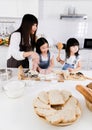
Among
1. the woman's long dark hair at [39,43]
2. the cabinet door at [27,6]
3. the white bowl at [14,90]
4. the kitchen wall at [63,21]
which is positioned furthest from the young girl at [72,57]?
the kitchen wall at [63,21]

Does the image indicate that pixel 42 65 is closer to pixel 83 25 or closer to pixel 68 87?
pixel 68 87

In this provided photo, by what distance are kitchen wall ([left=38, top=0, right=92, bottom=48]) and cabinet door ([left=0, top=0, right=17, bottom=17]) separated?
1.71ft

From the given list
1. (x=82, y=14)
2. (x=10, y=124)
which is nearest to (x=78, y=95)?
(x=10, y=124)

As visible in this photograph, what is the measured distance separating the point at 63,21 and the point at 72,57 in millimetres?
1731

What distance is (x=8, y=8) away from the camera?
2447 mm

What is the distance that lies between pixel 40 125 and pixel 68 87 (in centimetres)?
44

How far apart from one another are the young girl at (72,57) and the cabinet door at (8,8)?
4.75ft

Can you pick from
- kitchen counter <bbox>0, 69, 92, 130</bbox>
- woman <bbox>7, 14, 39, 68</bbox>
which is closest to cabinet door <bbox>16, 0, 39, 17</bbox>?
woman <bbox>7, 14, 39, 68</bbox>

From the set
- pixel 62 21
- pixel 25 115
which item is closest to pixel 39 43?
pixel 25 115

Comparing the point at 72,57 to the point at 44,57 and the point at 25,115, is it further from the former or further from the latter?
the point at 25,115

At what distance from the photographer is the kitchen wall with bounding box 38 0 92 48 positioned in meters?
2.78

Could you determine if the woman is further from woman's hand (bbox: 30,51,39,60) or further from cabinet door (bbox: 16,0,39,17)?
cabinet door (bbox: 16,0,39,17)

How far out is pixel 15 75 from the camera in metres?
1.34

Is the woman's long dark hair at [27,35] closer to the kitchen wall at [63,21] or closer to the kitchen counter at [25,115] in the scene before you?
the kitchen counter at [25,115]
